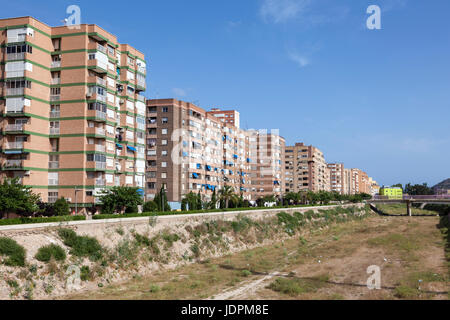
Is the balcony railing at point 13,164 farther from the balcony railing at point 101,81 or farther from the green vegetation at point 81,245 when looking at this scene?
the green vegetation at point 81,245

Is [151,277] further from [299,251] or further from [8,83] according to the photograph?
[8,83]

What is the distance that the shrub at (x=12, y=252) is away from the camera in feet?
Answer: 94.5

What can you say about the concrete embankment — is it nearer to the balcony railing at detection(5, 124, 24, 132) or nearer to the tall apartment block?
the tall apartment block

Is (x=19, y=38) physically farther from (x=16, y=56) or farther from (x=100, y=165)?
(x=100, y=165)

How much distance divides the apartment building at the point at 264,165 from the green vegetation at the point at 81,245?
12306 cm

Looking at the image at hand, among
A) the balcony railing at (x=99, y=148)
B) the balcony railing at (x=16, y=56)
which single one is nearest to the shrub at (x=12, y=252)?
the balcony railing at (x=99, y=148)

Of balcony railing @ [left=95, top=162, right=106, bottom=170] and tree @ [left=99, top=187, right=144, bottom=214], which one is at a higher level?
balcony railing @ [left=95, top=162, right=106, bottom=170]

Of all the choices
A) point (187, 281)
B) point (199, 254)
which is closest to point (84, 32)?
point (199, 254)

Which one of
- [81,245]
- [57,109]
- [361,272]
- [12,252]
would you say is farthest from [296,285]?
[57,109]

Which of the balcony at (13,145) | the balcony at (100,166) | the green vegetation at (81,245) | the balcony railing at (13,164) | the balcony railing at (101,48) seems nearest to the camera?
the green vegetation at (81,245)

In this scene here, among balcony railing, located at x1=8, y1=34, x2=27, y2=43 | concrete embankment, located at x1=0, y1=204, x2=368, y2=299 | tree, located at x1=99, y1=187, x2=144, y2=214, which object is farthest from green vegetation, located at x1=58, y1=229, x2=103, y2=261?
balcony railing, located at x1=8, y1=34, x2=27, y2=43

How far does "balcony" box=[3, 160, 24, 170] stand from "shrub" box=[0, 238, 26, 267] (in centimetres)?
→ 3393

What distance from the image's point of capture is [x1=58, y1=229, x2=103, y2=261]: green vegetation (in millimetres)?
34594

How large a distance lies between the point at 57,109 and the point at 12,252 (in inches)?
1598
